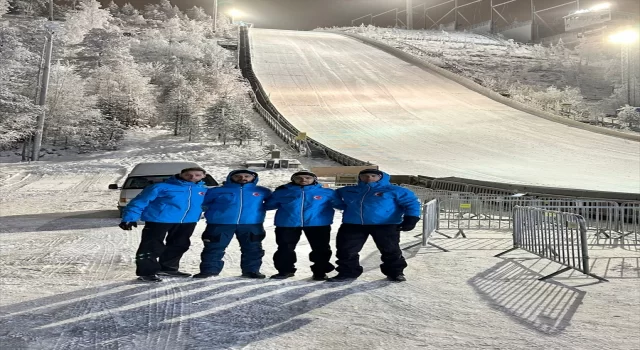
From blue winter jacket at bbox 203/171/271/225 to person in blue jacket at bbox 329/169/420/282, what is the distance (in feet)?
3.33

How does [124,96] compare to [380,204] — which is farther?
[124,96]

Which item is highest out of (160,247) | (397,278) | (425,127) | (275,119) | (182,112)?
(275,119)

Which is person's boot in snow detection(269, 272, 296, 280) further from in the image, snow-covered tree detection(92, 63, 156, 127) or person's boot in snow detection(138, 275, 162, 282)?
snow-covered tree detection(92, 63, 156, 127)

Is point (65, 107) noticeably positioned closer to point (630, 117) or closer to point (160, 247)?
point (160, 247)

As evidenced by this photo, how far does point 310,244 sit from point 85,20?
2880 inches

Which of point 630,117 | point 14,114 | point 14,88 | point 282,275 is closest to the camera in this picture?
point 282,275

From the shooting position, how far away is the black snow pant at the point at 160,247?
5.59m

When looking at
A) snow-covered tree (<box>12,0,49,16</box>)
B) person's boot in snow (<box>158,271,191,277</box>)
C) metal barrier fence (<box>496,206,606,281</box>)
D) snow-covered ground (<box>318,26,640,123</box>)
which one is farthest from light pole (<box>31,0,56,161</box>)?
snow-covered tree (<box>12,0,49,16</box>)

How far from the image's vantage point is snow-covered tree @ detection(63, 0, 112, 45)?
2242 inches

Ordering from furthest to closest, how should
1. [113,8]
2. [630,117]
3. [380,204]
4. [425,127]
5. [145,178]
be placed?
[113,8] < [630,117] < [425,127] < [145,178] < [380,204]

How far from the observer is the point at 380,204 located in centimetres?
570

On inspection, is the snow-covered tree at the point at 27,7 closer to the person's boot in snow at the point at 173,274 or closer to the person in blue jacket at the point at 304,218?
the person's boot in snow at the point at 173,274

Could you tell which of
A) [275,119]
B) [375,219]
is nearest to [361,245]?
[375,219]

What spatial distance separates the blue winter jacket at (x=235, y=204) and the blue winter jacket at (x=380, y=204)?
1062mm
